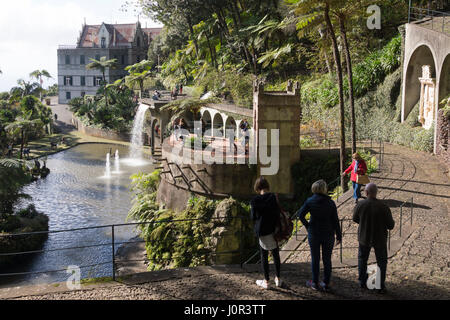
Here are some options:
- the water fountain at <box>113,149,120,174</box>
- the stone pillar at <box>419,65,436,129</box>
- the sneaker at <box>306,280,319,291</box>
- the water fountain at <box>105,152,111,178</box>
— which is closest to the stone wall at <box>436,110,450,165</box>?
the stone pillar at <box>419,65,436,129</box>

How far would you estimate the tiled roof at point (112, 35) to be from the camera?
72.2m

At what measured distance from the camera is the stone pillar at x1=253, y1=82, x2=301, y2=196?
18734 millimetres

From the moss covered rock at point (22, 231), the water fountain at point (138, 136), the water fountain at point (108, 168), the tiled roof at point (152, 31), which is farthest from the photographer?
the tiled roof at point (152, 31)

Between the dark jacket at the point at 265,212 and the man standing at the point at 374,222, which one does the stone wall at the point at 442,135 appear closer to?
the man standing at the point at 374,222

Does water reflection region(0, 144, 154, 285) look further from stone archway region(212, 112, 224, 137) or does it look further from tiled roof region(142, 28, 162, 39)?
tiled roof region(142, 28, 162, 39)

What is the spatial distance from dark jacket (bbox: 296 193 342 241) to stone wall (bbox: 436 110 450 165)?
1183 cm

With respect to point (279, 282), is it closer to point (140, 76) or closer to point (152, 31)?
point (140, 76)

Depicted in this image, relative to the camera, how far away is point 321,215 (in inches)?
254

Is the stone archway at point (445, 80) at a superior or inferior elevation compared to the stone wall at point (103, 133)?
superior

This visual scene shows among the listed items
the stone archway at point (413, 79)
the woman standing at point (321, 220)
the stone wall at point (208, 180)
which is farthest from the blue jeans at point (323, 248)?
the stone archway at point (413, 79)

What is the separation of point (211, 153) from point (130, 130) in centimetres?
3156

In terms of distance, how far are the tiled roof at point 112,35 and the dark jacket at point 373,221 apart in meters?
69.6

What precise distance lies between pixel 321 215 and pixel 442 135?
1305 cm
